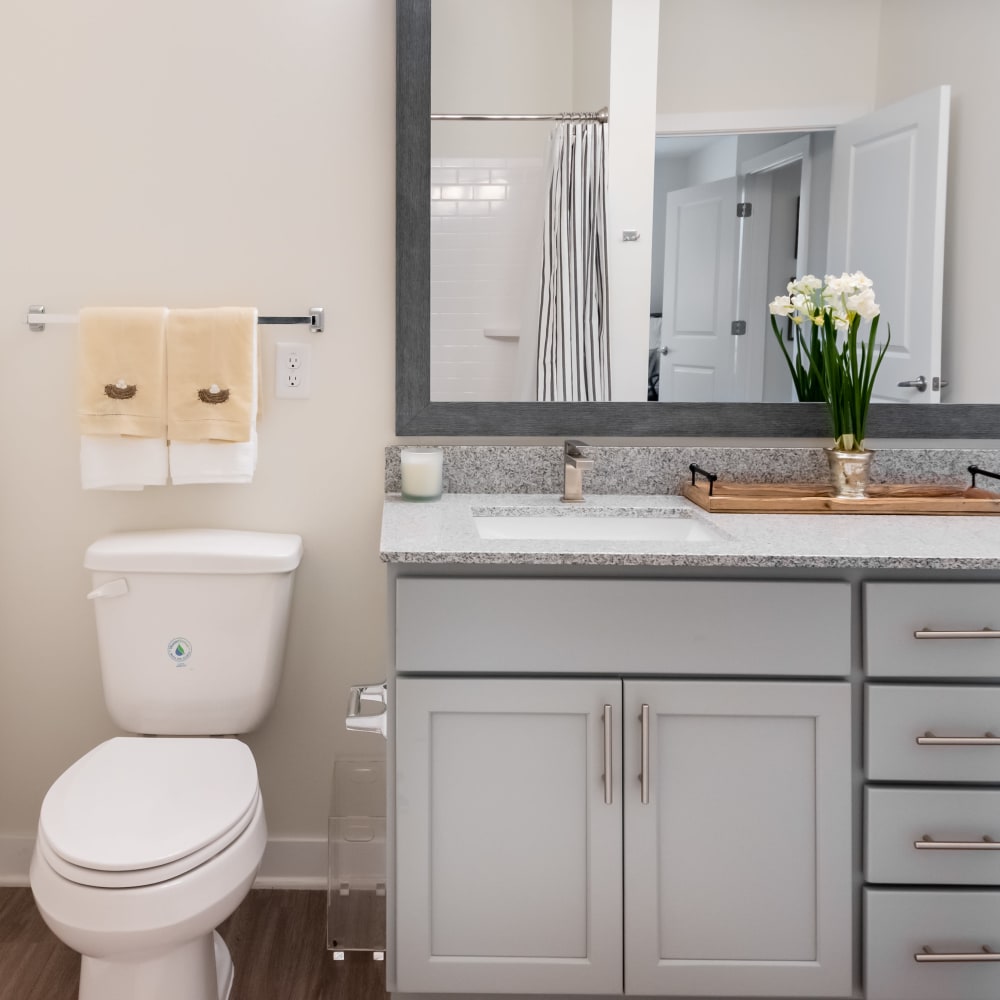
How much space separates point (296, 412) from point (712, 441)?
2.84 ft

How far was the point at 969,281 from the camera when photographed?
75.0 inches

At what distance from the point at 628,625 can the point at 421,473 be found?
1.91 ft

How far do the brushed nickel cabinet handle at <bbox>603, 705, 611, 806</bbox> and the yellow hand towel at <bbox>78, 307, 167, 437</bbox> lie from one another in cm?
103

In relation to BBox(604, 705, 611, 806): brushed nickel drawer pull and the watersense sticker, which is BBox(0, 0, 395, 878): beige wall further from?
BBox(604, 705, 611, 806): brushed nickel drawer pull

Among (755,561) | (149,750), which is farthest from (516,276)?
(149,750)

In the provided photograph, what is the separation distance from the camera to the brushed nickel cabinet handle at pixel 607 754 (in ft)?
4.74

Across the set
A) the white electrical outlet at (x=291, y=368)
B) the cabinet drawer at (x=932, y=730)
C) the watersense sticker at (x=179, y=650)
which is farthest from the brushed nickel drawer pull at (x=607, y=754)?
the white electrical outlet at (x=291, y=368)

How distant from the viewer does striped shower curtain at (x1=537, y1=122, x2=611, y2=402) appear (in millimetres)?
1888

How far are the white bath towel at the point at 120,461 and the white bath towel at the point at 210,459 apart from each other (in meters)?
0.03

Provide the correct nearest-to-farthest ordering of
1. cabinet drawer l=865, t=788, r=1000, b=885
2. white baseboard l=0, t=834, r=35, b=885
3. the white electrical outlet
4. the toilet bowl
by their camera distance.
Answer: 1. the toilet bowl
2. cabinet drawer l=865, t=788, r=1000, b=885
3. the white electrical outlet
4. white baseboard l=0, t=834, r=35, b=885

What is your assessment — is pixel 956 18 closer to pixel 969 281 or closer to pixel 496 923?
pixel 969 281

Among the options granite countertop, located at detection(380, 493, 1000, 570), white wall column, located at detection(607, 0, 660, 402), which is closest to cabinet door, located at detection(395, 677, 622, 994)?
granite countertop, located at detection(380, 493, 1000, 570)

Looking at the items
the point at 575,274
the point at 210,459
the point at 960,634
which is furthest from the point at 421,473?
the point at 960,634

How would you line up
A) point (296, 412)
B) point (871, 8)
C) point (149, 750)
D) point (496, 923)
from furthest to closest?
point (296, 412) → point (871, 8) → point (149, 750) → point (496, 923)
